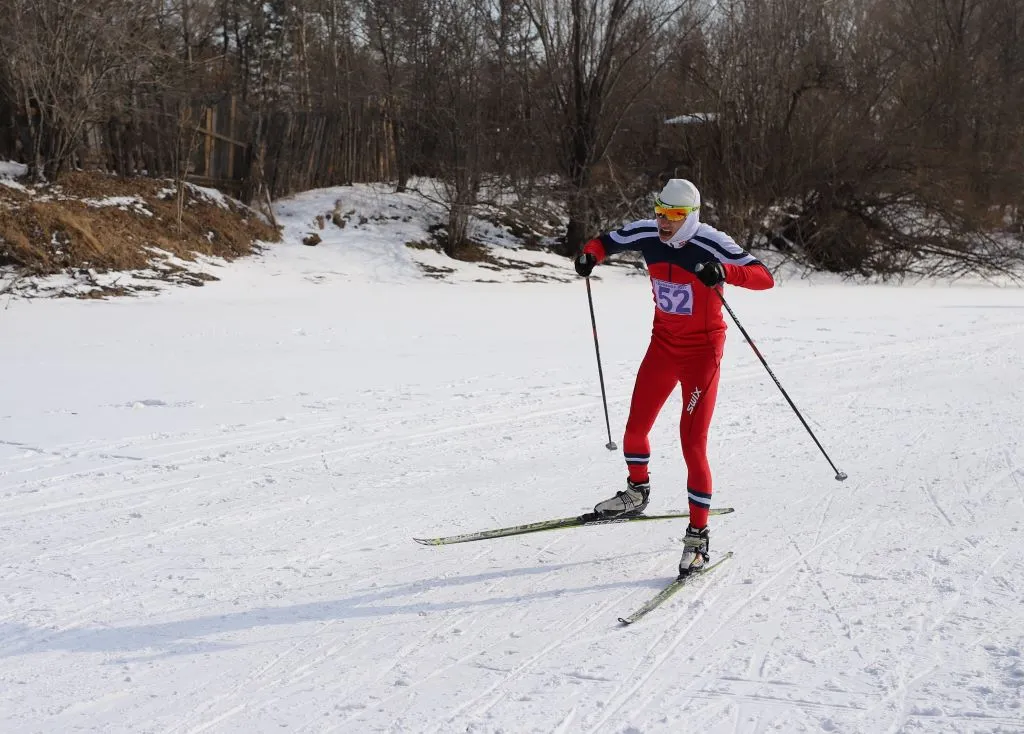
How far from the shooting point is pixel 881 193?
2159 centimetres

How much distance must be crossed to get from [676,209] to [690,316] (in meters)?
0.52

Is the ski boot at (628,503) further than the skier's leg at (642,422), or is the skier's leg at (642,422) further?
the ski boot at (628,503)

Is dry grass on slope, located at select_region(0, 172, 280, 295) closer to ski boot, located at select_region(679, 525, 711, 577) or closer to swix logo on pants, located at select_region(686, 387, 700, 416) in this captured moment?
swix logo on pants, located at select_region(686, 387, 700, 416)

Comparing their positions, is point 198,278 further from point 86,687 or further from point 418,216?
point 86,687

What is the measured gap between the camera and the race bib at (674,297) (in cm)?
452

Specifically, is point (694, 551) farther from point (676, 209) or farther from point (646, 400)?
point (676, 209)

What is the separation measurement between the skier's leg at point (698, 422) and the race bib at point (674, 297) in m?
0.22

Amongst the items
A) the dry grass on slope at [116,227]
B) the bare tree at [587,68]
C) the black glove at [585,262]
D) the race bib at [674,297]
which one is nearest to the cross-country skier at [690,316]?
the race bib at [674,297]

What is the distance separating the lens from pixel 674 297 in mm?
4547

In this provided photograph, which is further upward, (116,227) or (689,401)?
(116,227)

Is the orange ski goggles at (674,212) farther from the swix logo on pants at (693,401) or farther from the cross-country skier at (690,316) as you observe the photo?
the swix logo on pants at (693,401)

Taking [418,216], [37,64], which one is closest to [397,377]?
[37,64]

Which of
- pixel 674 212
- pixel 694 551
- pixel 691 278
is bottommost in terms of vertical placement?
pixel 694 551

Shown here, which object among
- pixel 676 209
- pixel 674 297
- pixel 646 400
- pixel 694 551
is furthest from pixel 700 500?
pixel 676 209
